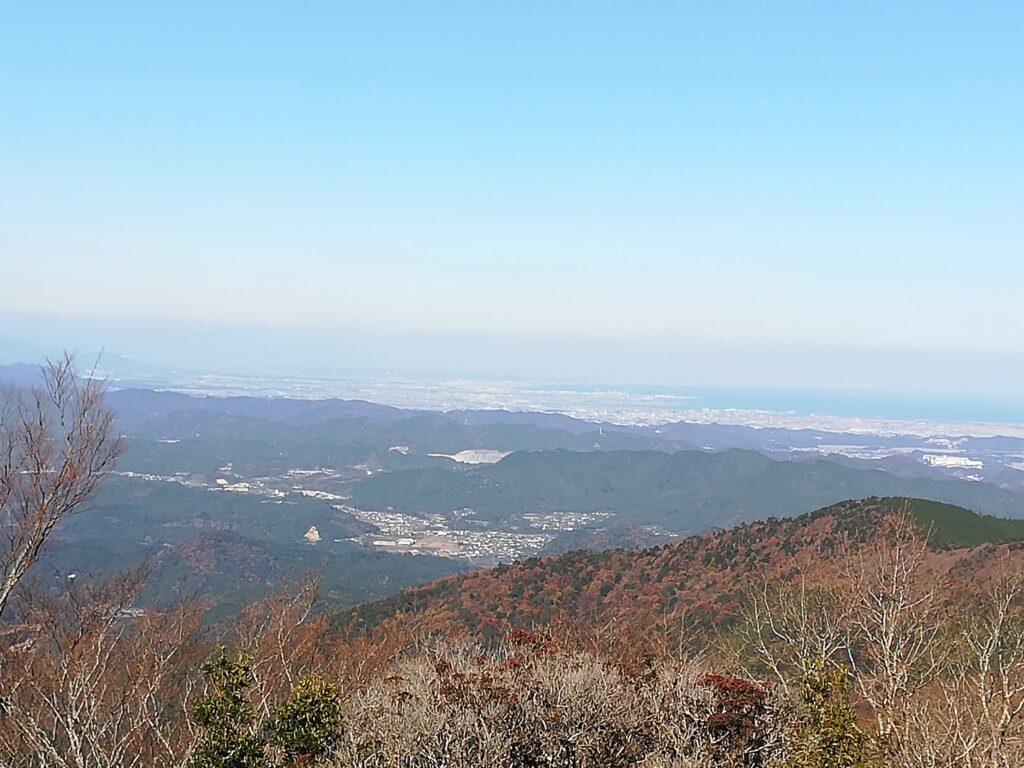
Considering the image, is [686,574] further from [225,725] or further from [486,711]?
[225,725]

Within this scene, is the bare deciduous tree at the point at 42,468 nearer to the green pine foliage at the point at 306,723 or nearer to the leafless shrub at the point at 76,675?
the leafless shrub at the point at 76,675

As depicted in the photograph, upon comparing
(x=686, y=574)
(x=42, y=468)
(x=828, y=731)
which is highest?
(x=42, y=468)

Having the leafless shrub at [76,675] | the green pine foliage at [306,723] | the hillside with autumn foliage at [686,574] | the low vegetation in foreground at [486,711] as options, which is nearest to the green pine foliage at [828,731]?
the low vegetation in foreground at [486,711]

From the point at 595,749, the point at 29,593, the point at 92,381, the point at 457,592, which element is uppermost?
the point at 92,381

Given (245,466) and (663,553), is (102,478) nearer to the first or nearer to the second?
(663,553)

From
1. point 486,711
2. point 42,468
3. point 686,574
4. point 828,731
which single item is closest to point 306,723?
point 486,711

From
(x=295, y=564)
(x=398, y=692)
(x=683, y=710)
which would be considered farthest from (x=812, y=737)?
(x=295, y=564)
